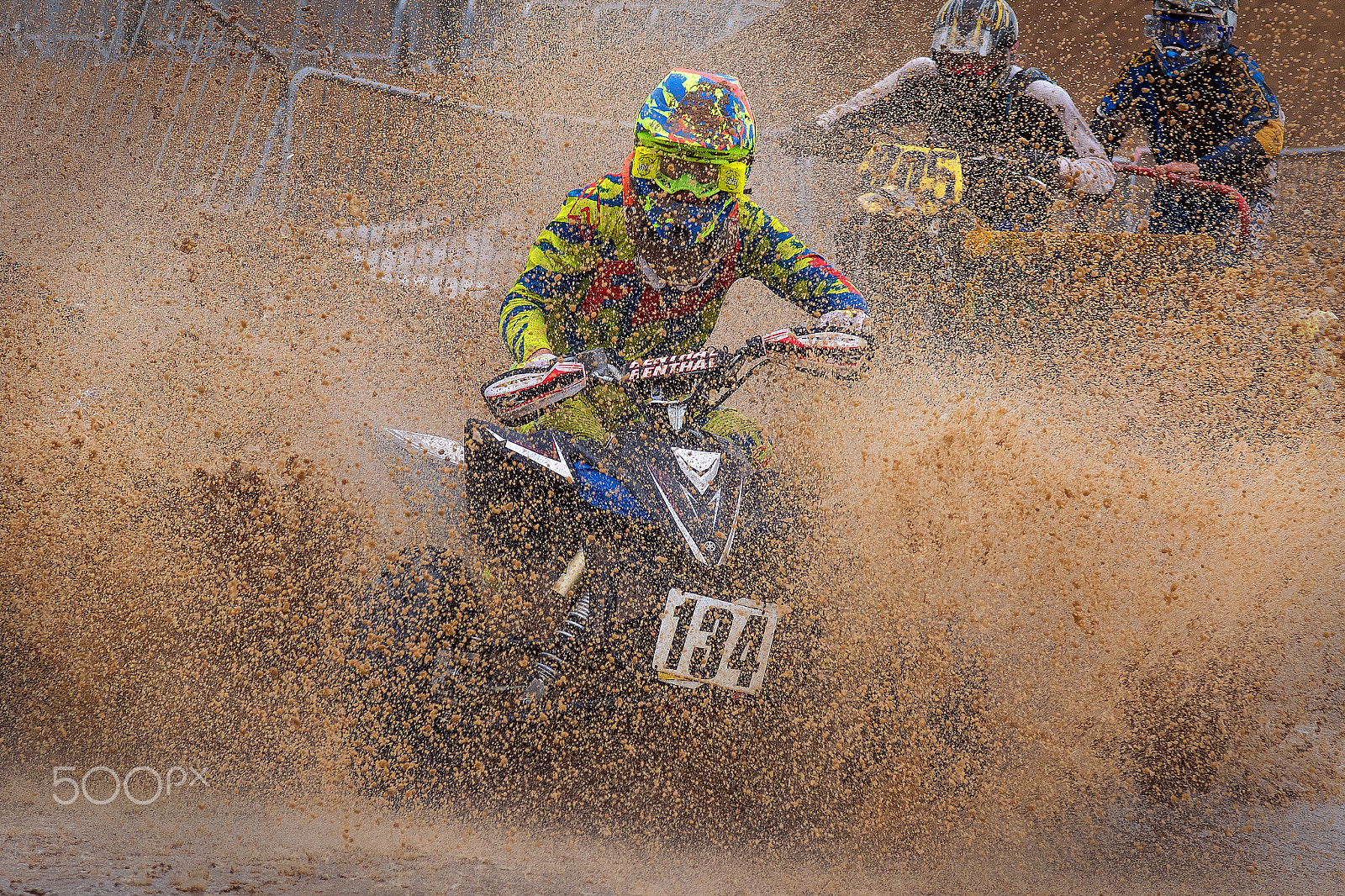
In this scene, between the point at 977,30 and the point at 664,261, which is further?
the point at 977,30

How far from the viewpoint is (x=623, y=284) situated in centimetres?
294

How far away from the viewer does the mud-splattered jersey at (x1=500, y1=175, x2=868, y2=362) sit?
9.32ft

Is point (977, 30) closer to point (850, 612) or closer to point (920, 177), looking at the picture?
point (920, 177)

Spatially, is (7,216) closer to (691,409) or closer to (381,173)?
(381,173)

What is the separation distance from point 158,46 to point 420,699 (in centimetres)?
475

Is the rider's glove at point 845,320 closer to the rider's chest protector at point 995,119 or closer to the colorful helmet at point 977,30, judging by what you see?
the rider's chest protector at point 995,119

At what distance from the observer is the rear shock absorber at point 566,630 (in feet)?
8.83

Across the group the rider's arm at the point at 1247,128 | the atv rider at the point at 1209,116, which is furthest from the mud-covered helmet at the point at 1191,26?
the rider's arm at the point at 1247,128

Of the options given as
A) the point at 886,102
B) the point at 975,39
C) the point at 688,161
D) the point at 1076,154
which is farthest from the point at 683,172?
the point at 1076,154

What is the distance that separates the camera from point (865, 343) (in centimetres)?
248

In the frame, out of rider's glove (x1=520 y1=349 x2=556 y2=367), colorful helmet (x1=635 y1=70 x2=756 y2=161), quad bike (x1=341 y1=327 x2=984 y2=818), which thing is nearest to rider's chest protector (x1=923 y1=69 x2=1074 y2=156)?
colorful helmet (x1=635 y1=70 x2=756 y2=161)

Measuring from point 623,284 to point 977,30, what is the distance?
258 centimetres

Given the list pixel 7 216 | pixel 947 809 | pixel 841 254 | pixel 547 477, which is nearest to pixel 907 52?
pixel 841 254

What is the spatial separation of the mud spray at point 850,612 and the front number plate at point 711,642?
2.40ft
